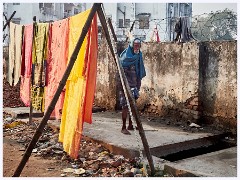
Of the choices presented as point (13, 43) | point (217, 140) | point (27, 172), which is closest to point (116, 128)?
point (217, 140)

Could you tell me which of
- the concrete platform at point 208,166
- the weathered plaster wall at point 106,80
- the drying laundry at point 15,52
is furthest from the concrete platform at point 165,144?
the drying laundry at point 15,52

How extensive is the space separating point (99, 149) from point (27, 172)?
1216 mm

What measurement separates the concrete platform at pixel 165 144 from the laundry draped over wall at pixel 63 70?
2.59ft

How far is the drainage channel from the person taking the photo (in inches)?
182

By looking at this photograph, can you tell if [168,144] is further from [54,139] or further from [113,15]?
[113,15]

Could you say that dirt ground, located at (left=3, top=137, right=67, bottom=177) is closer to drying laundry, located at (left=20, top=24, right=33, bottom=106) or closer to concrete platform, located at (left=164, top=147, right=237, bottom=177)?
drying laundry, located at (left=20, top=24, right=33, bottom=106)

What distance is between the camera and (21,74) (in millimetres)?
6004

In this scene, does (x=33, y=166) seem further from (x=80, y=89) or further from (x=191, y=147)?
(x=191, y=147)

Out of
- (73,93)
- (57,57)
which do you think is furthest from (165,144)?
(57,57)

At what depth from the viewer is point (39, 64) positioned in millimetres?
5320

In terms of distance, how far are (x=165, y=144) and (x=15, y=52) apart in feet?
12.4

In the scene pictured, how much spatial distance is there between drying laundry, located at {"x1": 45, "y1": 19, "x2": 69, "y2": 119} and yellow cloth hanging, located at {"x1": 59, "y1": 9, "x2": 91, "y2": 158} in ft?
0.71

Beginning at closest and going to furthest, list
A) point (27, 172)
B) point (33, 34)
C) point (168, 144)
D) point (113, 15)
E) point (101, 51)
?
point (27, 172) < point (168, 144) < point (33, 34) < point (101, 51) < point (113, 15)

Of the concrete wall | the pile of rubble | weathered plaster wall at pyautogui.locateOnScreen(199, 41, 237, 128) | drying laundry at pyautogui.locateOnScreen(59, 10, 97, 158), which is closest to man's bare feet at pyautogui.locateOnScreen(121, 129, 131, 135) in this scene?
the pile of rubble
